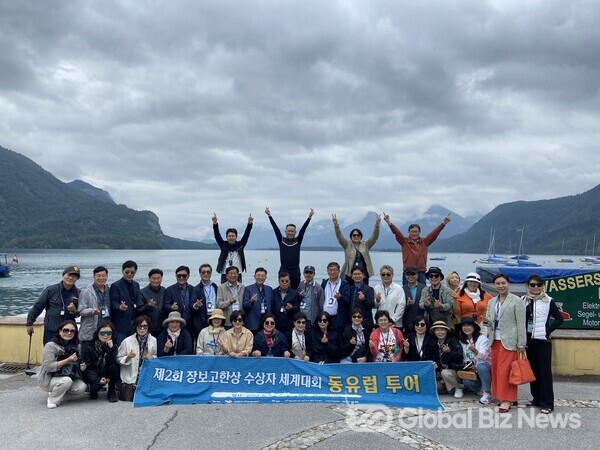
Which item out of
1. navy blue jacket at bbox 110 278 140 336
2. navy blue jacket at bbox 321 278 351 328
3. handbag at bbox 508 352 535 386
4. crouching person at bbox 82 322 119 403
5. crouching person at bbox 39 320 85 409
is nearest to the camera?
handbag at bbox 508 352 535 386

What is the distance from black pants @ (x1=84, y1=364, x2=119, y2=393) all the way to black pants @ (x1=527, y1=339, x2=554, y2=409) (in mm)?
6321

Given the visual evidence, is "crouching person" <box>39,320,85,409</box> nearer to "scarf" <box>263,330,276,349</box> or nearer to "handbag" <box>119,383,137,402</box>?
"handbag" <box>119,383,137,402</box>

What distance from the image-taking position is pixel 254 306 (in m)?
8.29

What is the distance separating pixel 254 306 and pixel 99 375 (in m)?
2.82

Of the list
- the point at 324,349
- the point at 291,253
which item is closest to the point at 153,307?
the point at 291,253

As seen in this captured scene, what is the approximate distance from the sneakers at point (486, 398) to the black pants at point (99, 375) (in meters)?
5.60

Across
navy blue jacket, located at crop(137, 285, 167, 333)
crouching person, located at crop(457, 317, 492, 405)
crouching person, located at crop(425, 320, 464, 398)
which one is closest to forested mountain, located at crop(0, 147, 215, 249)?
navy blue jacket, located at crop(137, 285, 167, 333)

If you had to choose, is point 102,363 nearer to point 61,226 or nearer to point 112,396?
point 112,396

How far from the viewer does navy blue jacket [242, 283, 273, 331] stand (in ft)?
26.9

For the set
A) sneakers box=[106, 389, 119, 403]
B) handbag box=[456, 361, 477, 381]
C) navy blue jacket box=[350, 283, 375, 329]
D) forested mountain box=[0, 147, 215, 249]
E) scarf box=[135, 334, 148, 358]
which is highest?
forested mountain box=[0, 147, 215, 249]

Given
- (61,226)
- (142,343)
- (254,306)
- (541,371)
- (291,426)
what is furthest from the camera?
(61,226)

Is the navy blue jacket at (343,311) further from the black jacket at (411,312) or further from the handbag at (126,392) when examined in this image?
the handbag at (126,392)

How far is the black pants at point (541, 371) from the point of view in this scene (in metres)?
6.31

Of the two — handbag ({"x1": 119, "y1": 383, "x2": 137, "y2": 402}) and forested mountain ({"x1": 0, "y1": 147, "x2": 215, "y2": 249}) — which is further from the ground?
forested mountain ({"x1": 0, "y1": 147, "x2": 215, "y2": 249})
